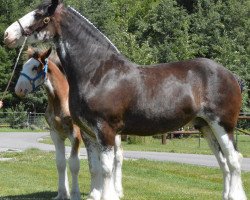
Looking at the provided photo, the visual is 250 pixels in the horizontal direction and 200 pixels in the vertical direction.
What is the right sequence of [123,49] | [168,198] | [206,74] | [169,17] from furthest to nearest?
[169,17] < [123,49] < [168,198] < [206,74]

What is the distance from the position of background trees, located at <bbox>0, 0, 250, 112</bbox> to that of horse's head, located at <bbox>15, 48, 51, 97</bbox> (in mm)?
35508

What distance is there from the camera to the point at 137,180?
1215cm

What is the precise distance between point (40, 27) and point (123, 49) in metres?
39.0

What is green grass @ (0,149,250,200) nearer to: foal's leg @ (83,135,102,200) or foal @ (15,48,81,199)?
foal @ (15,48,81,199)

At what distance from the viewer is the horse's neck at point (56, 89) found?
923cm

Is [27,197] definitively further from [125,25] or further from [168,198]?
[125,25]

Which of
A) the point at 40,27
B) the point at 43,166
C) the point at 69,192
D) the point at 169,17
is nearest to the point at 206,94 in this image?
the point at 40,27

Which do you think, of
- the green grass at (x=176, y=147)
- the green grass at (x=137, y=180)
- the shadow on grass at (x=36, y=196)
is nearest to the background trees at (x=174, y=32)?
the green grass at (x=176, y=147)

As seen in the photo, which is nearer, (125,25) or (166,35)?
(166,35)

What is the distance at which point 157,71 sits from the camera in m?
7.54

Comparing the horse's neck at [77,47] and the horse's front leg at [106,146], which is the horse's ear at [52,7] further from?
the horse's front leg at [106,146]

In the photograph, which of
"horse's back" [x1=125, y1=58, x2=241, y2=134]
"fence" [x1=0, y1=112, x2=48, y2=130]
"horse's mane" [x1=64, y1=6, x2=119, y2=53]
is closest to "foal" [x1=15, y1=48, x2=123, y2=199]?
"horse's mane" [x1=64, y1=6, x2=119, y2=53]

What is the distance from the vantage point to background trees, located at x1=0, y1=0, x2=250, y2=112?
159 feet

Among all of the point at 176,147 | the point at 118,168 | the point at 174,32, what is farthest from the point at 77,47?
the point at 174,32
